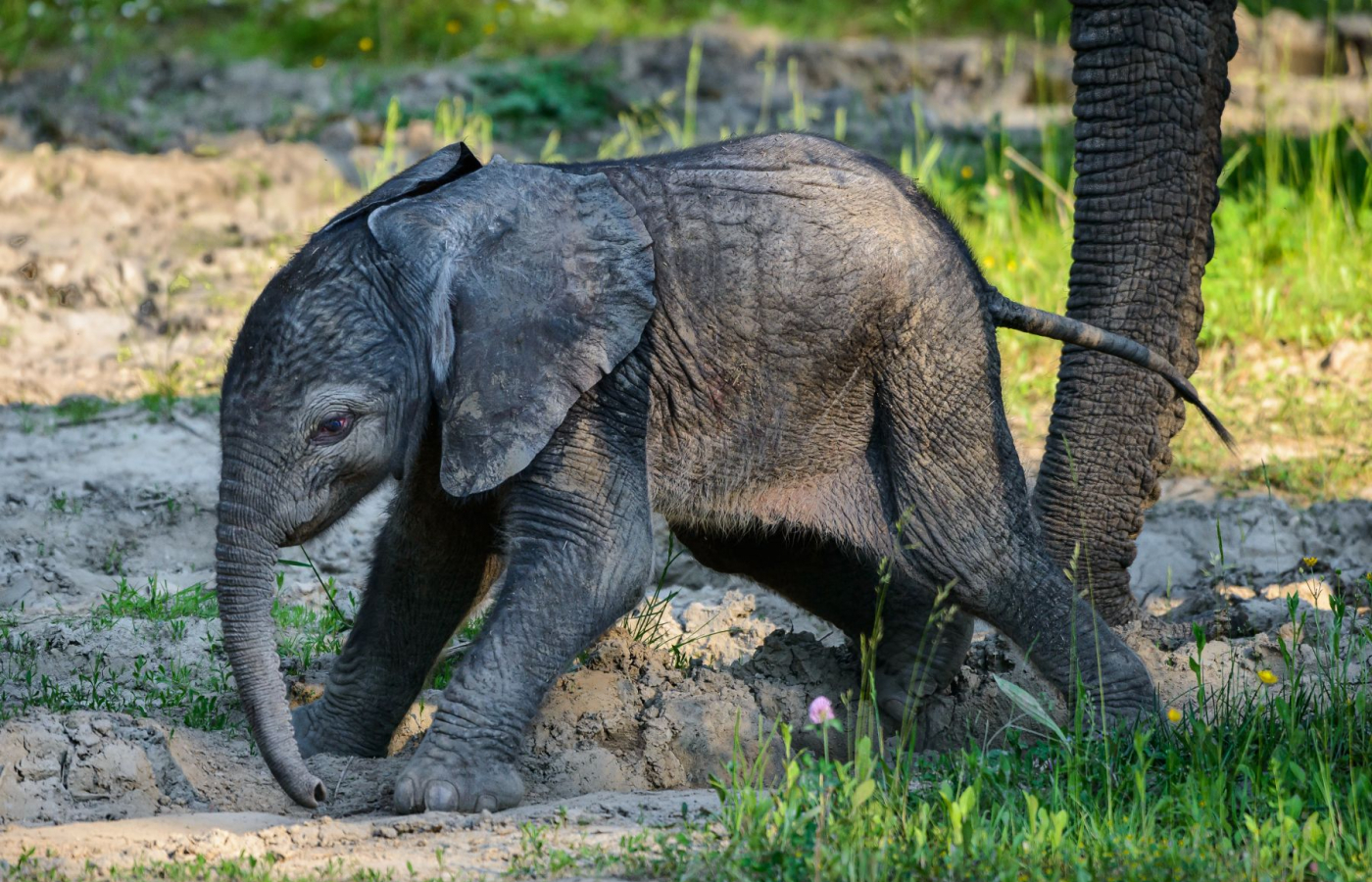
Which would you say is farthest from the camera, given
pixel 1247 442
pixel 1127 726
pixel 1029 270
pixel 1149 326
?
pixel 1029 270

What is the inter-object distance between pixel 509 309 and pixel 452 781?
1.13m

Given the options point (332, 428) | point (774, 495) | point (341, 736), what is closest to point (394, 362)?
point (332, 428)

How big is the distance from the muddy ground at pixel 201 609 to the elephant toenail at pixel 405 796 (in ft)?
0.38

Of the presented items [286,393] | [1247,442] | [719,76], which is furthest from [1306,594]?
[719,76]

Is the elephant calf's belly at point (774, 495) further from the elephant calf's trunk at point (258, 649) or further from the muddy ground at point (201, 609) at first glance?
the elephant calf's trunk at point (258, 649)

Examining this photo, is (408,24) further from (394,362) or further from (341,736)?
(394,362)

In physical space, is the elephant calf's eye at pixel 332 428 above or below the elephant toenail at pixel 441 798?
above

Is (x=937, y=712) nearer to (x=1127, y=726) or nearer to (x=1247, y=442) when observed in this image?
(x=1127, y=726)

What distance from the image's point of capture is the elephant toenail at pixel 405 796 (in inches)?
156

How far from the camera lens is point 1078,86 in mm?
5199

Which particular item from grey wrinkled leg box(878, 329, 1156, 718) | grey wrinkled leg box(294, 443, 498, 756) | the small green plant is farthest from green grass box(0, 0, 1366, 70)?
grey wrinkled leg box(878, 329, 1156, 718)

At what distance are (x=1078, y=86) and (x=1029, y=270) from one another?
314 centimetres

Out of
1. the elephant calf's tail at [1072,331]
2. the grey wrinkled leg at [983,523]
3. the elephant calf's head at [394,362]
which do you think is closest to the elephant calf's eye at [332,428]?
the elephant calf's head at [394,362]

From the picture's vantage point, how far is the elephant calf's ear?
158 inches
